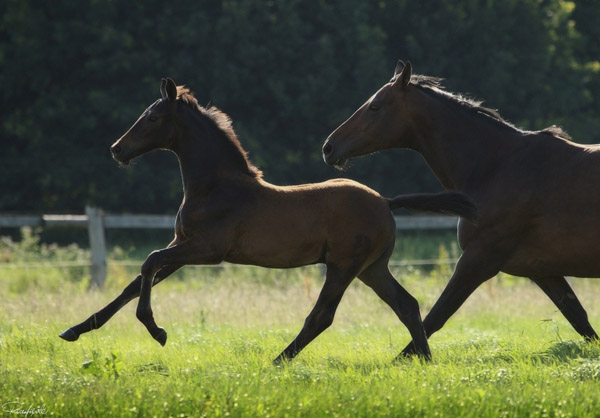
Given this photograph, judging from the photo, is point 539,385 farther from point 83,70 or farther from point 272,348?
point 83,70

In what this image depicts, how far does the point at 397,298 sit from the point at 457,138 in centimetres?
143

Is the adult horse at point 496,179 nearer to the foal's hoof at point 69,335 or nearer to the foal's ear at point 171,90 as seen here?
the foal's ear at point 171,90

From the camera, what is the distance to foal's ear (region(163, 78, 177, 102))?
647cm

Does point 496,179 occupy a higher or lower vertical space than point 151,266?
higher

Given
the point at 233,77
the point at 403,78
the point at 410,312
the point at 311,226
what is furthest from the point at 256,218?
the point at 233,77

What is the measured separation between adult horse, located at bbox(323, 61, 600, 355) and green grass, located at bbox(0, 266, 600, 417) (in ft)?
1.95

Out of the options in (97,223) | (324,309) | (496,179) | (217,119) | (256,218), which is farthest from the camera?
(97,223)

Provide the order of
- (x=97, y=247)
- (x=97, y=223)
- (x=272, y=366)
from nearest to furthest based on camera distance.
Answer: (x=272, y=366) < (x=97, y=247) < (x=97, y=223)

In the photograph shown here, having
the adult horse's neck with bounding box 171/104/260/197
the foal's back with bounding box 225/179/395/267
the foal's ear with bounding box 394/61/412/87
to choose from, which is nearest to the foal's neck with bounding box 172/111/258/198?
the adult horse's neck with bounding box 171/104/260/197

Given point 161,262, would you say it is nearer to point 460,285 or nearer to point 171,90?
point 171,90

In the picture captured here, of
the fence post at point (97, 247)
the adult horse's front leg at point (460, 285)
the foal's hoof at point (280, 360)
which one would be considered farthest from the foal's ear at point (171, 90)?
the fence post at point (97, 247)

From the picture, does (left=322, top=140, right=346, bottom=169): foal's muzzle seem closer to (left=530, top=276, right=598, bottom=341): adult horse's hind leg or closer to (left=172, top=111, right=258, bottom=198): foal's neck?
(left=172, top=111, right=258, bottom=198): foal's neck

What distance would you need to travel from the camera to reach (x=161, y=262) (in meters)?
6.04

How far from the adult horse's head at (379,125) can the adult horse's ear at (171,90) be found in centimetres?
129
